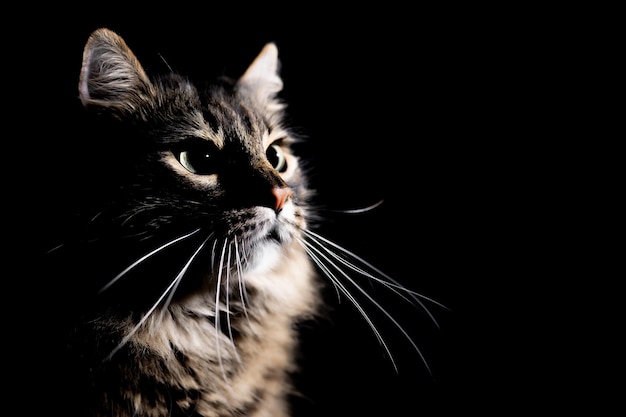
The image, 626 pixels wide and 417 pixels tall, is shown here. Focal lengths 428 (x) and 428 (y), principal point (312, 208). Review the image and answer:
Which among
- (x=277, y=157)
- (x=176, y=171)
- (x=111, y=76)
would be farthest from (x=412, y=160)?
(x=111, y=76)

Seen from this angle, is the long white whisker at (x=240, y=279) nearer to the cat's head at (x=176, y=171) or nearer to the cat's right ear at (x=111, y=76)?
the cat's head at (x=176, y=171)

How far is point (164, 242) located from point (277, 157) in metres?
0.37

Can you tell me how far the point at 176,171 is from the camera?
796mm

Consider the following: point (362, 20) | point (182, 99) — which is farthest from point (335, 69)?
point (182, 99)

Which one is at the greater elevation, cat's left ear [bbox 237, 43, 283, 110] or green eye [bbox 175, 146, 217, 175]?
cat's left ear [bbox 237, 43, 283, 110]

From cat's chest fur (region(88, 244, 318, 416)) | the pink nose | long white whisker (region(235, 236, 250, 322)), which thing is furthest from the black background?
the pink nose

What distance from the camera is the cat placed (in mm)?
764

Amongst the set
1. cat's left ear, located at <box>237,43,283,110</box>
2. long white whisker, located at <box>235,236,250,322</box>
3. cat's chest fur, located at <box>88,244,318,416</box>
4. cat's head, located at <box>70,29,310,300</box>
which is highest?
cat's left ear, located at <box>237,43,283,110</box>

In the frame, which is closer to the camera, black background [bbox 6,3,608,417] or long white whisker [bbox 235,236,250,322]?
long white whisker [bbox 235,236,250,322]

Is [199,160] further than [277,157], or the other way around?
[277,157]

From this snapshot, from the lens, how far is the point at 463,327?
1.10m

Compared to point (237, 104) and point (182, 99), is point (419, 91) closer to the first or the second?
point (237, 104)

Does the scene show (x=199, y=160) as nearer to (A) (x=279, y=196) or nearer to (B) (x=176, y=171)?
(B) (x=176, y=171)

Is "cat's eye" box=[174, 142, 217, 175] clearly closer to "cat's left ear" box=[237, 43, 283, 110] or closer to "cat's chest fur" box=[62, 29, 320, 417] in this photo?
"cat's chest fur" box=[62, 29, 320, 417]
